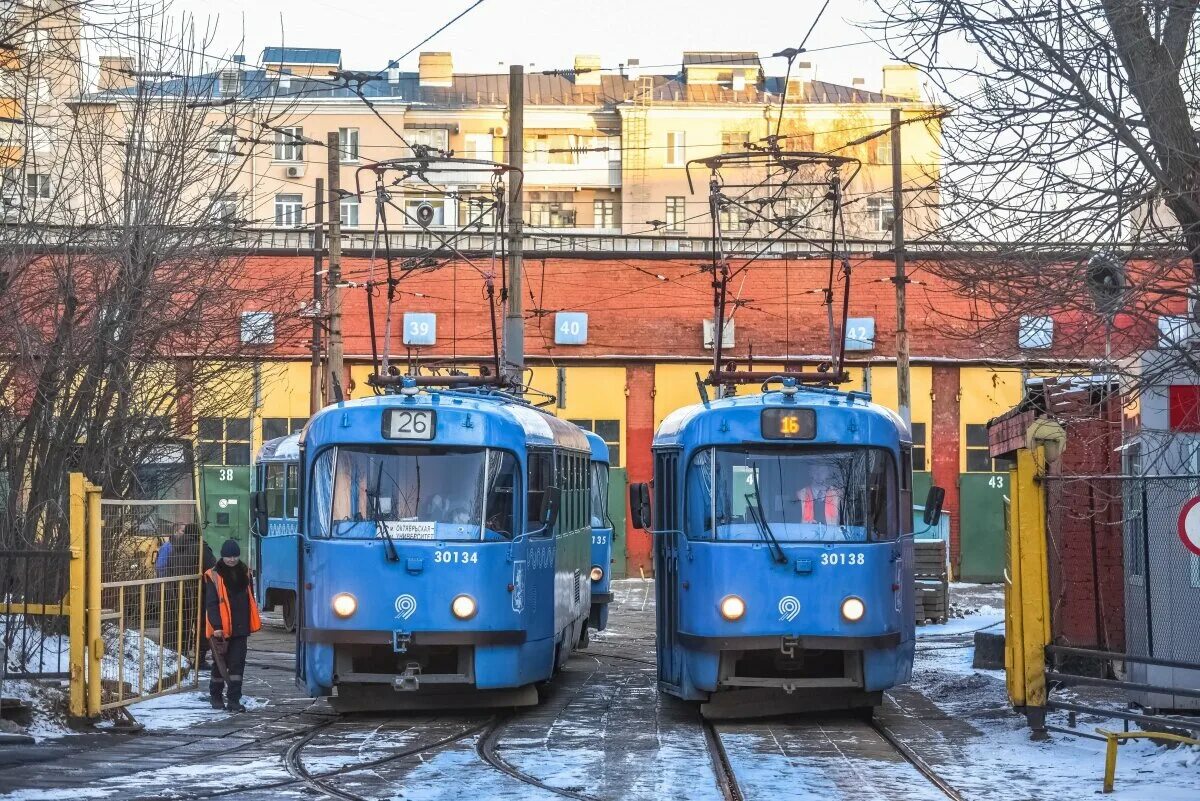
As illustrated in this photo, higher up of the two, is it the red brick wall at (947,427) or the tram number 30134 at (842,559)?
the red brick wall at (947,427)

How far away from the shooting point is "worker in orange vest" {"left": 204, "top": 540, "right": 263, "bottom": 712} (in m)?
16.1

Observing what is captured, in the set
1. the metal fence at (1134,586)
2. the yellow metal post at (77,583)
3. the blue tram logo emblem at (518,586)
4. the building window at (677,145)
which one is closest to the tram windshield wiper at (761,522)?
the blue tram logo emblem at (518,586)

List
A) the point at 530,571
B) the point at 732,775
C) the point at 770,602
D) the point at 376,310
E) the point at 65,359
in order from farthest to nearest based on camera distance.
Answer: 1. the point at 376,310
2. the point at 65,359
3. the point at 530,571
4. the point at 770,602
5. the point at 732,775

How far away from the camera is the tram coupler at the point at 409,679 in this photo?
49.4ft

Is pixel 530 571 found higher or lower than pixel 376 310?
lower

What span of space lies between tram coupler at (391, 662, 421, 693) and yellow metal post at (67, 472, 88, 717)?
2.57 meters

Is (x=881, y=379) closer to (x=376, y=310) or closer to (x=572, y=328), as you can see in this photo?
(x=572, y=328)

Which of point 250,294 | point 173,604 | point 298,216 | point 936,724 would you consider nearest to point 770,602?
point 936,724

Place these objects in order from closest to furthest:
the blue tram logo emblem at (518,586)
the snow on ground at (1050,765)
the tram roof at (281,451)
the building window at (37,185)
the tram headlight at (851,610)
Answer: the snow on ground at (1050,765) → the tram headlight at (851,610) → the blue tram logo emblem at (518,586) → the building window at (37,185) → the tram roof at (281,451)

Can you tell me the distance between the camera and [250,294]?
20469 millimetres

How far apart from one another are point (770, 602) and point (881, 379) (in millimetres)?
32235

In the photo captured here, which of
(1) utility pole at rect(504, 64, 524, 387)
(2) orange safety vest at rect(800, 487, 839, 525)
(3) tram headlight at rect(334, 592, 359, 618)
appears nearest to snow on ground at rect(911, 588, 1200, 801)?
(2) orange safety vest at rect(800, 487, 839, 525)

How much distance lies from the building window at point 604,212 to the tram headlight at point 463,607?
6170 centimetres

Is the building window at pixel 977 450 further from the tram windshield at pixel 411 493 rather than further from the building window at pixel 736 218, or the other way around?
the tram windshield at pixel 411 493
